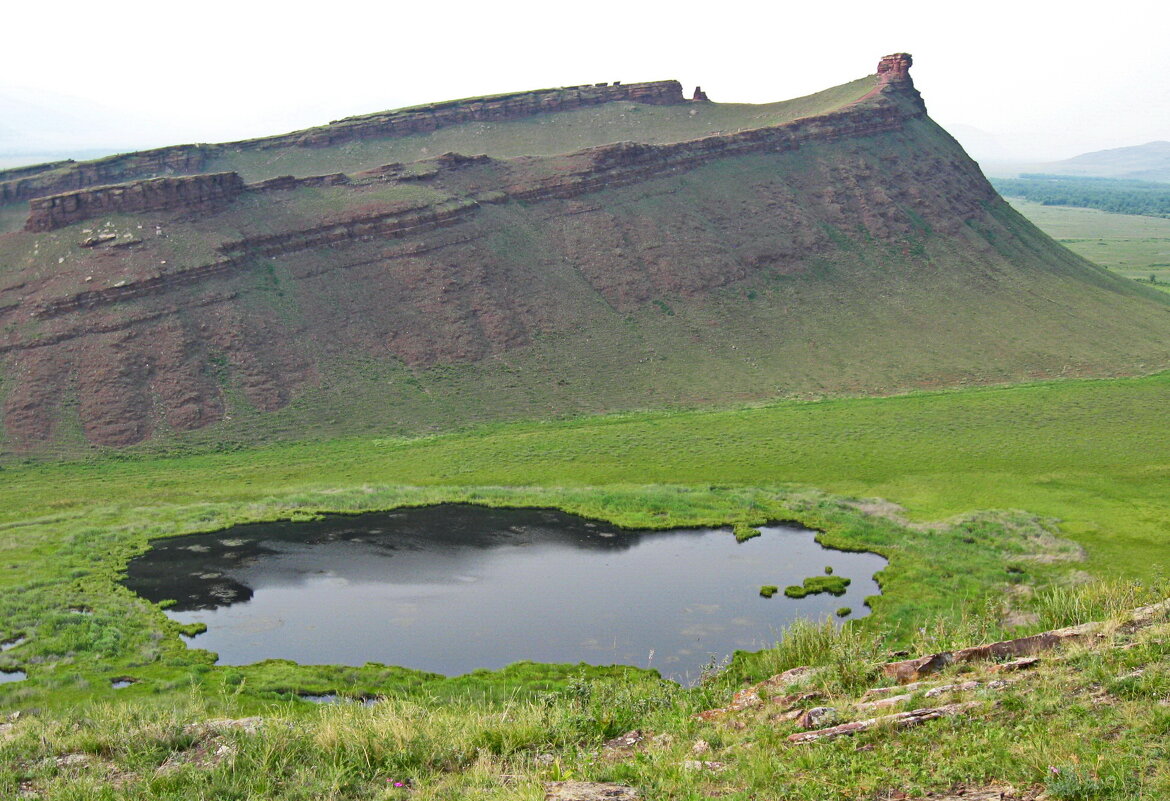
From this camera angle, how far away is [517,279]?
86375mm

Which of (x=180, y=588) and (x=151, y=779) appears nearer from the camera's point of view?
(x=151, y=779)

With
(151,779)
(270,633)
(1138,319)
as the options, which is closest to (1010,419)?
(1138,319)

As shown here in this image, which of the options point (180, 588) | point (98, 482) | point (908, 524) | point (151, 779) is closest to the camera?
point (151, 779)

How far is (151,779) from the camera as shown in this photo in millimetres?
18969

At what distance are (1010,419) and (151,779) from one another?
64120 millimetres

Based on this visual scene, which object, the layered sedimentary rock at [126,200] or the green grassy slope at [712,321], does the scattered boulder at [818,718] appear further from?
the layered sedimentary rock at [126,200]

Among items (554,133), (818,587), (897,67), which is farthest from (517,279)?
(897,67)

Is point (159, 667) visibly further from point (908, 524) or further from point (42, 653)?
point (908, 524)

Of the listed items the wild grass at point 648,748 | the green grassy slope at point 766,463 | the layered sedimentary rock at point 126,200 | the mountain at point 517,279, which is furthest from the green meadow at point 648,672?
the layered sedimentary rock at point 126,200

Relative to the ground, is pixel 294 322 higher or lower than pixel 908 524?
higher

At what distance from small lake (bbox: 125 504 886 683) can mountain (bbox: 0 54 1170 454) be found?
2162 centimetres

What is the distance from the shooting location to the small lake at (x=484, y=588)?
3497 centimetres

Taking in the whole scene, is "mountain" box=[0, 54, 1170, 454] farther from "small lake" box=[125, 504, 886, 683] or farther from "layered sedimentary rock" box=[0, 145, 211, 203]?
"small lake" box=[125, 504, 886, 683]

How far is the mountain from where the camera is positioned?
69.9m
